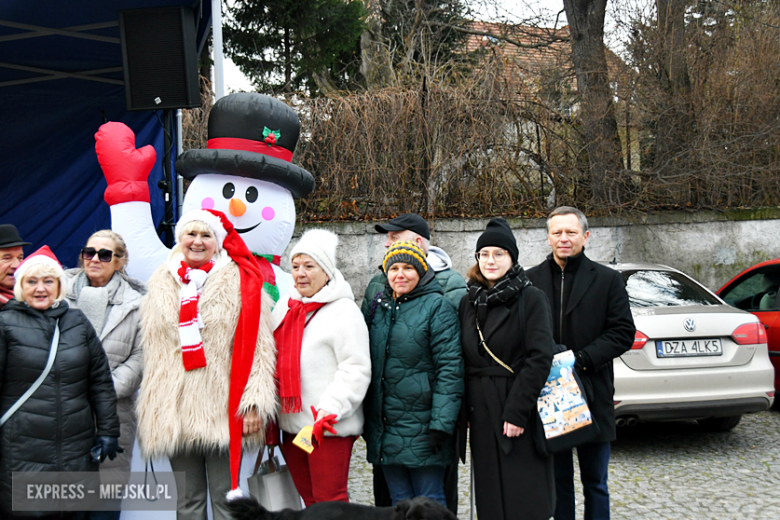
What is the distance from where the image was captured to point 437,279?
383 centimetres

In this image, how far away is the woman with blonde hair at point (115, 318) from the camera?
3492 mm

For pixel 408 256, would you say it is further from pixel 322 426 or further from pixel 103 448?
pixel 103 448

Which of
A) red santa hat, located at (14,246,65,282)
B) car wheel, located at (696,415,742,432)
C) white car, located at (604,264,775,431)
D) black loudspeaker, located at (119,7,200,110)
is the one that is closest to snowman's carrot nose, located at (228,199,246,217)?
red santa hat, located at (14,246,65,282)

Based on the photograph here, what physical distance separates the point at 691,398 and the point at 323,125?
5.37 m

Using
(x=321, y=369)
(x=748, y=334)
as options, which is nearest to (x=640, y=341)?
(x=748, y=334)

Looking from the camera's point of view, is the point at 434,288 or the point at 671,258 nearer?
the point at 434,288

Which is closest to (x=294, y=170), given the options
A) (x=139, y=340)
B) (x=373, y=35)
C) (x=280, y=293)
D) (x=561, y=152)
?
(x=280, y=293)

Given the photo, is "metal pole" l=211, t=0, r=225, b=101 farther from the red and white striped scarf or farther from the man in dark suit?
the man in dark suit

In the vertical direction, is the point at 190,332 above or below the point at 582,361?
above

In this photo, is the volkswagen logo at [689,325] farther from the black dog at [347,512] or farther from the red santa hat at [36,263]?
the red santa hat at [36,263]

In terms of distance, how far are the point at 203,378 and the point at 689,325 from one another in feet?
12.6

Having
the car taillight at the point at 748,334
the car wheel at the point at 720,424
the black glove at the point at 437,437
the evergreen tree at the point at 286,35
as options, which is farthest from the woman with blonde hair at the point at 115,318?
the evergreen tree at the point at 286,35

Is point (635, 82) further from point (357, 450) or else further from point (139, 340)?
point (139, 340)

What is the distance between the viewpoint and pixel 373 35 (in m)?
15.6
